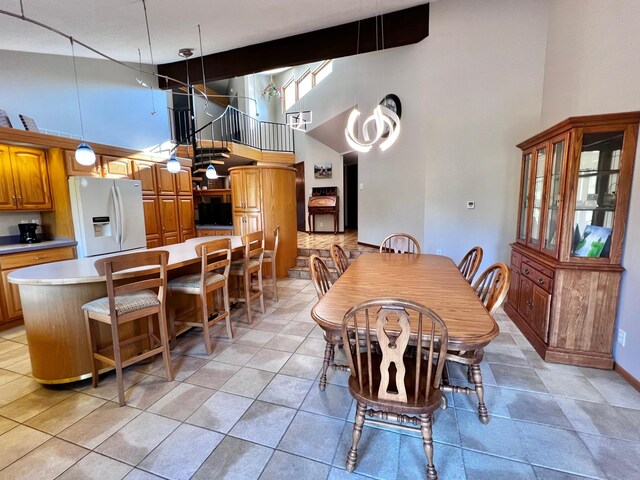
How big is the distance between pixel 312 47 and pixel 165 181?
10.7 feet

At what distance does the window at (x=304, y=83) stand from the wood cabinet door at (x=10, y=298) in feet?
23.9

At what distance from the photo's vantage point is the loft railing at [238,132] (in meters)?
6.84

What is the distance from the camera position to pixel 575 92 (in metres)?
2.76

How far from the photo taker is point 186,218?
18.1ft

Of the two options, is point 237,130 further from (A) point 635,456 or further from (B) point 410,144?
(A) point 635,456

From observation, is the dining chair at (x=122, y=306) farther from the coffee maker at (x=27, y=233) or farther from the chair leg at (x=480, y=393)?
the coffee maker at (x=27, y=233)

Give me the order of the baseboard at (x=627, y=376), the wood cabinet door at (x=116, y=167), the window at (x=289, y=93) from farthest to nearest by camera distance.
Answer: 1. the window at (x=289, y=93)
2. the wood cabinet door at (x=116, y=167)
3. the baseboard at (x=627, y=376)

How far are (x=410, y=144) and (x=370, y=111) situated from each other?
134 centimetres

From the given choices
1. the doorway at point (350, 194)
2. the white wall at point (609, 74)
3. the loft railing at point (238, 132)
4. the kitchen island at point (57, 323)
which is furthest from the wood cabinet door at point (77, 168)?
the doorway at point (350, 194)

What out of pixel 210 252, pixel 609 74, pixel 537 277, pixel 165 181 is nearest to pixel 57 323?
pixel 210 252


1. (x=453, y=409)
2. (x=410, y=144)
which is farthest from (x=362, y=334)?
(x=410, y=144)

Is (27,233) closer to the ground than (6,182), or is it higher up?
closer to the ground

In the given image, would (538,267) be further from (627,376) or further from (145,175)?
(145,175)

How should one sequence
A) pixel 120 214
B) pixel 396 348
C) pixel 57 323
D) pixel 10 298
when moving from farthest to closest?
pixel 120 214 → pixel 10 298 → pixel 57 323 → pixel 396 348
